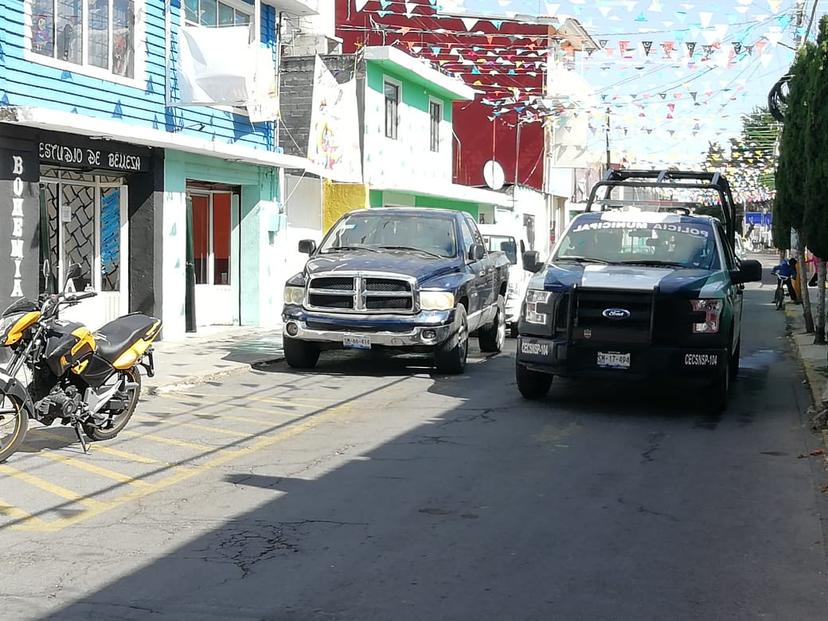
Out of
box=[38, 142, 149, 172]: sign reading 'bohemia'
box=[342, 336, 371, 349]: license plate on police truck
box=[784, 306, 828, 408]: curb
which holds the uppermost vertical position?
box=[38, 142, 149, 172]: sign reading 'bohemia'

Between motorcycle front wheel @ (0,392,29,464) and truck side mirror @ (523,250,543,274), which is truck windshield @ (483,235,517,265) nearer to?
truck side mirror @ (523,250,543,274)

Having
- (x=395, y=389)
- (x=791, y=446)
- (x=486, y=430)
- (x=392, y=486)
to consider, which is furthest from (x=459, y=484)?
(x=395, y=389)

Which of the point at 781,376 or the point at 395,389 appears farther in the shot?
the point at 781,376

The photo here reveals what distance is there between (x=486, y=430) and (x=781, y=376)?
625 cm

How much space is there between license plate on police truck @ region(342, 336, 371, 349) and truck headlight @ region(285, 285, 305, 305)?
0.82 m

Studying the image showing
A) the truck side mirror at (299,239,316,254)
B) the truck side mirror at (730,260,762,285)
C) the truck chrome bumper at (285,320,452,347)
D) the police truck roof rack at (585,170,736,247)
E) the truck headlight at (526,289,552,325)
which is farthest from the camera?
the truck side mirror at (299,239,316,254)

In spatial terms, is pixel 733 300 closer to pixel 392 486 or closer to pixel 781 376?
pixel 781 376

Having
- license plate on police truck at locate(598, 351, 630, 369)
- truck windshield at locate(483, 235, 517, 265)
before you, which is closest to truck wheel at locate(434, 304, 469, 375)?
license plate on police truck at locate(598, 351, 630, 369)

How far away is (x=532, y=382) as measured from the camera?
11766 millimetres

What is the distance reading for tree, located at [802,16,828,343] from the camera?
13148 millimetres

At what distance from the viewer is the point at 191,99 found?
17.1 metres

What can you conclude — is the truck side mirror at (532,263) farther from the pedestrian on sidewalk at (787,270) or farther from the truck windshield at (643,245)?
the pedestrian on sidewalk at (787,270)

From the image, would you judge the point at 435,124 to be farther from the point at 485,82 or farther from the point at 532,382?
the point at 532,382

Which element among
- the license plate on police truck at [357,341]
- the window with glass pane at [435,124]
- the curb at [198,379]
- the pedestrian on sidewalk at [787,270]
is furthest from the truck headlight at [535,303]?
the window with glass pane at [435,124]
